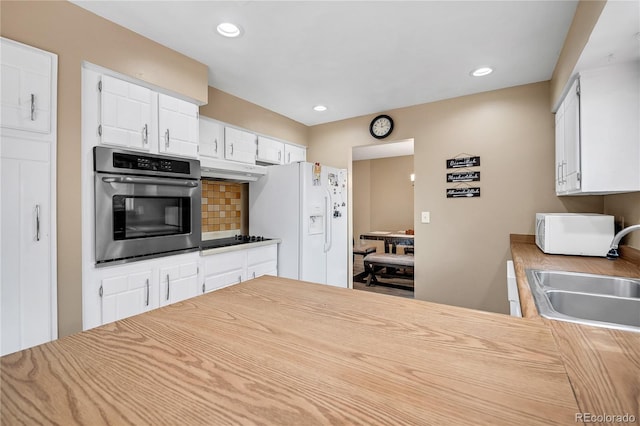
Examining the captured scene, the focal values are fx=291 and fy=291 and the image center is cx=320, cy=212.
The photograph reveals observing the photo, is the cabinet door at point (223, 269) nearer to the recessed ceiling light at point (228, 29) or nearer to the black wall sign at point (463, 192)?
the recessed ceiling light at point (228, 29)

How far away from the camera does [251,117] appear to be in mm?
3318

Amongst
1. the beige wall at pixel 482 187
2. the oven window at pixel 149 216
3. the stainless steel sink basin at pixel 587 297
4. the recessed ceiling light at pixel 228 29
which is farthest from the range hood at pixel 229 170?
the stainless steel sink basin at pixel 587 297

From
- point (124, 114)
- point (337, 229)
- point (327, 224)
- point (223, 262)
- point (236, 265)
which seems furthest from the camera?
point (337, 229)

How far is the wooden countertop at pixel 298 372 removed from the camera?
1.40 ft

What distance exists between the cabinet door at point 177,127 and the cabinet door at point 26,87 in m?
0.63

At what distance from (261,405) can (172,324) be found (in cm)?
42

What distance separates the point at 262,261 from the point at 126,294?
1361 millimetres

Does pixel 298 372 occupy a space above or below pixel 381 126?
below

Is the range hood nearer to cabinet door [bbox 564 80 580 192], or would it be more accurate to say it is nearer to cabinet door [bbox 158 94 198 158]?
cabinet door [bbox 158 94 198 158]

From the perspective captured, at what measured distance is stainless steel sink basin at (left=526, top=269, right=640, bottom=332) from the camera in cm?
123

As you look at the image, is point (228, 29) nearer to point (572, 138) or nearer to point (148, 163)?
point (148, 163)

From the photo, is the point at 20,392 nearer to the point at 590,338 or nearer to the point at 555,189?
the point at 590,338

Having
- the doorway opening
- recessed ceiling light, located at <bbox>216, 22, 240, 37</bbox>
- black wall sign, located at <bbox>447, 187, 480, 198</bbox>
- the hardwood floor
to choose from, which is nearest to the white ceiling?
recessed ceiling light, located at <bbox>216, 22, 240, 37</bbox>

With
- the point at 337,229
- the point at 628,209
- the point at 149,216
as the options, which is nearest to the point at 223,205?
the point at 149,216
